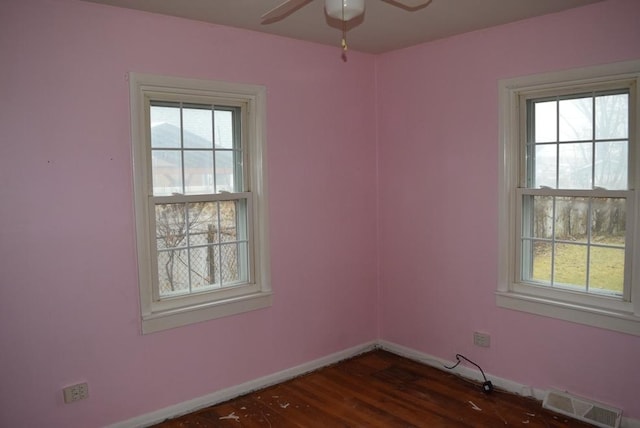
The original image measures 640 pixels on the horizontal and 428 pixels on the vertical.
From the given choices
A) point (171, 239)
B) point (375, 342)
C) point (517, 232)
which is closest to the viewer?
point (171, 239)

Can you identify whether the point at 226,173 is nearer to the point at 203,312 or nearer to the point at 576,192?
the point at 203,312

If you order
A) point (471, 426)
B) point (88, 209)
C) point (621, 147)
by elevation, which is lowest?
point (471, 426)

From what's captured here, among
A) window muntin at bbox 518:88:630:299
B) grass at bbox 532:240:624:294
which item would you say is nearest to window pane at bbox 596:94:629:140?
window muntin at bbox 518:88:630:299

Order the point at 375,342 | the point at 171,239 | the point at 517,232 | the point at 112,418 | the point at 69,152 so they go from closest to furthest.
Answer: the point at 69,152 < the point at 112,418 < the point at 171,239 < the point at 517,232 < the point at 375,342

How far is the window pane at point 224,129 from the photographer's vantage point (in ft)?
11.5

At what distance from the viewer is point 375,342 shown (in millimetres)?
4559

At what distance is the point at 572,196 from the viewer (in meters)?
3.29

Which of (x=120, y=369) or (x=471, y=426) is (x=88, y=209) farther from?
(x=471, y=426)

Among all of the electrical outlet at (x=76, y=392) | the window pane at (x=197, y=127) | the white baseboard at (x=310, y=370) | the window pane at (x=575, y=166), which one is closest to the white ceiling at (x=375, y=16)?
the window pane at (x=197, y=127)

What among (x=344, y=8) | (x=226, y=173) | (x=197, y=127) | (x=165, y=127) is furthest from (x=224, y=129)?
(x=344, y=8)

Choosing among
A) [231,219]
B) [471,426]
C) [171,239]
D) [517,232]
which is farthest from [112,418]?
[517,232]

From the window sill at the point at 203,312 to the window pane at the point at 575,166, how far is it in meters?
2.27

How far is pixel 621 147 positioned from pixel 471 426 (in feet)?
6.60

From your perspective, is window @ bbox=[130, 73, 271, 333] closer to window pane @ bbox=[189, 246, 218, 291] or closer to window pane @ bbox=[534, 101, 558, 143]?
window pane @ bbox=[189, 246, 218, 291]
